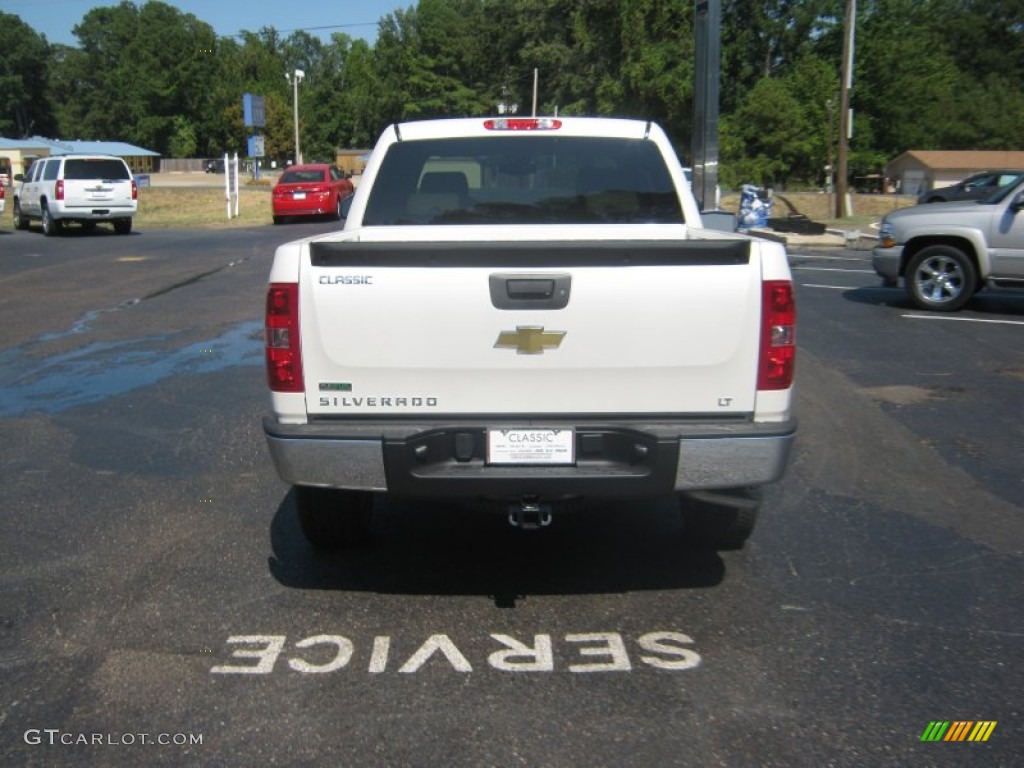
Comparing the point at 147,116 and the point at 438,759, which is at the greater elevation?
the point at 147,116

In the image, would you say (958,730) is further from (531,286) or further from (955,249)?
(955,249)

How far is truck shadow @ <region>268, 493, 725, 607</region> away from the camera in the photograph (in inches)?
187

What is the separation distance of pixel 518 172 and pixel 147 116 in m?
111

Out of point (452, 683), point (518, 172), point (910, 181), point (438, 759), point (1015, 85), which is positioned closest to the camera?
point (438, 759)

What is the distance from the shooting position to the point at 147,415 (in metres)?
7.86

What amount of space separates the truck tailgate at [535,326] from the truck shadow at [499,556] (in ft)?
2.20

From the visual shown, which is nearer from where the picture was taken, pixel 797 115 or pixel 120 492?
pixel 120 492

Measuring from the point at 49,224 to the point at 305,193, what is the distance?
7.32 meters

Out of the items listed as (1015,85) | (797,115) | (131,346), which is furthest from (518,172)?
(1015,85)

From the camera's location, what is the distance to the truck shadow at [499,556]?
4750mm

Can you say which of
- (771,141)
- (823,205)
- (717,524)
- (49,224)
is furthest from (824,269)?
(771,141)

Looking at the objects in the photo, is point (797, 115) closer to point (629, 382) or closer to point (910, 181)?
point (910, 181)

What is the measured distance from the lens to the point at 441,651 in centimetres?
406

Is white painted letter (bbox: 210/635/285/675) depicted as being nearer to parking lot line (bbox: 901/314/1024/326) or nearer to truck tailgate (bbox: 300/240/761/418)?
truck tailgate (bbox: 300/240/761/418)
